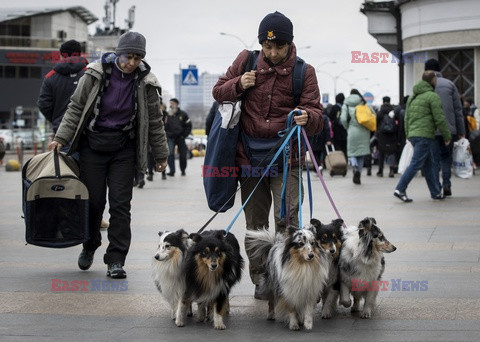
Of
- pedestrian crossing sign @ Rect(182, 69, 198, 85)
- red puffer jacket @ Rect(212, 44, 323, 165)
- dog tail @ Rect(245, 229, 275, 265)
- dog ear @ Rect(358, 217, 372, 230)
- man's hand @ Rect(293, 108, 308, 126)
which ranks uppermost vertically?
pedestrian crossing sign @ Rect(182, 69, 198, 85)

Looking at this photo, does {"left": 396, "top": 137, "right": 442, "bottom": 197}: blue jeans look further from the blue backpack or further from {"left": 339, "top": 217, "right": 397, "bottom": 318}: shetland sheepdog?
{"left": 339, "top": 217, "right": 397, "bottom": 318}: shetland sheepdog

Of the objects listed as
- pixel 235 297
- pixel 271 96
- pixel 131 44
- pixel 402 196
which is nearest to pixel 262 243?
pixel 235 297

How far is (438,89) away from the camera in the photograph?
16.0 m

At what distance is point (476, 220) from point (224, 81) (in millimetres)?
6572

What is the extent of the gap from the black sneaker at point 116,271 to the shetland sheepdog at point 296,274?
223 centimetres

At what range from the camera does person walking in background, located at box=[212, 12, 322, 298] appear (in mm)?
7332

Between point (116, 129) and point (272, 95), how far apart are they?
5.66 ft

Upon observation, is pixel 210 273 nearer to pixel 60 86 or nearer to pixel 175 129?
pixel 60 86

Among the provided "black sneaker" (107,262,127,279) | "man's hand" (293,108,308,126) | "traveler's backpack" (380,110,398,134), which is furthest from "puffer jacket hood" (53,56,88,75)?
"traveler's backpack" (380,110,398,134)

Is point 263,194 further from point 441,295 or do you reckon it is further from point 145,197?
point 145,197

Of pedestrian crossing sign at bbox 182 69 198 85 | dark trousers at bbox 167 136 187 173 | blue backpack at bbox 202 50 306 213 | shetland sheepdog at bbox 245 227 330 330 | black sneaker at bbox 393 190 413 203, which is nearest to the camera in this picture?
shetland sheepdog at bbox 245 227 330 330

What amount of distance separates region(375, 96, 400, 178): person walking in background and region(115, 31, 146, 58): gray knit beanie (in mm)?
15619

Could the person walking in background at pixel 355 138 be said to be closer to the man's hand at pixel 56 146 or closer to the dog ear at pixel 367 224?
the man's hand at pixel 56 146

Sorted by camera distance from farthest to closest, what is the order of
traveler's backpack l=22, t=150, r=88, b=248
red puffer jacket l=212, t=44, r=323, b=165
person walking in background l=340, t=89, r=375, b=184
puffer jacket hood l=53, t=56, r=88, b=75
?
person walking in background l=340, t=89, r=375, b=184, puffer jacket hood l=53, t=56, r=88, b=75, traveler's backpack l=22, t=150, r=88, b=248, red puffer jacket l=212, t=44, r=323, b=165
